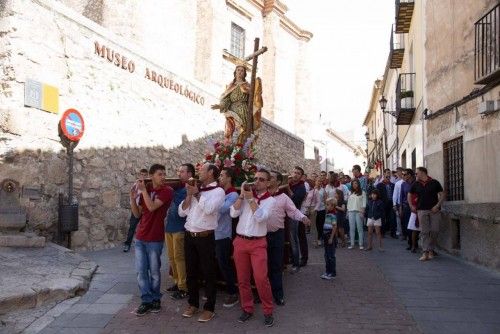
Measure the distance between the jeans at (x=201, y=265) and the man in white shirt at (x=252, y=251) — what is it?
30cm

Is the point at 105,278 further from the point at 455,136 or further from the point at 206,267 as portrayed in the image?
the point at 455,136

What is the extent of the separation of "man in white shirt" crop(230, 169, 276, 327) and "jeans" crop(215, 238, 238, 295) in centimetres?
→ 66

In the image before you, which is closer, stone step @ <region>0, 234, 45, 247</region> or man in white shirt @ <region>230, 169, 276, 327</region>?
man in white shirt @ <region>230, 169, 276, 327</region>

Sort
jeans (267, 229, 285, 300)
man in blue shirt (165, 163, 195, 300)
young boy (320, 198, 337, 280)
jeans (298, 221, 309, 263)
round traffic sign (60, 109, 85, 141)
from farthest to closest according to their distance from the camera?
1. round traffic sign (60, 109, 85, 141)
2. jeans (298, 221, 309, 263)
3. young boy (320, 198, 337, 280)
4. man in blue shirt (165, 163, 195, 300)
5. jeans (267, 229, 285, 300)

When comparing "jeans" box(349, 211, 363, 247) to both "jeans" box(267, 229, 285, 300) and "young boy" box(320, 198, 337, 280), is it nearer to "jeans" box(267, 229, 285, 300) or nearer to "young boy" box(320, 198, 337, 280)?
"young boy" box(320, 198, 337, 280)

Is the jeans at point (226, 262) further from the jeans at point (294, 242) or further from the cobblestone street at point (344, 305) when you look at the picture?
the jeans at point (294, 242)

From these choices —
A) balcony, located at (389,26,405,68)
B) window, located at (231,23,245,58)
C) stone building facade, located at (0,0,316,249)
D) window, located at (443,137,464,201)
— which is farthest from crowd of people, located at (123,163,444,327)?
window, located at (231,23,245,58)

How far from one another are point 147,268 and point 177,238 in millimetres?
687

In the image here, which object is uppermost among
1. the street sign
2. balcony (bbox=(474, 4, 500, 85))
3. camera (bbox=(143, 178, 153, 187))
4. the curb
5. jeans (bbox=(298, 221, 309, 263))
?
balcony (bbox=(474, 4, 500, 85))

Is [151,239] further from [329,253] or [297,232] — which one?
[297,232]

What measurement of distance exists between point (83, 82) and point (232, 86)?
3016mm

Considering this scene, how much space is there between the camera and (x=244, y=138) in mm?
8148

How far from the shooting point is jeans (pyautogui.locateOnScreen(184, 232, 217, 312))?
201 inches

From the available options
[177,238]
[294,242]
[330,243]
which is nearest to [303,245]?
[294,242]
